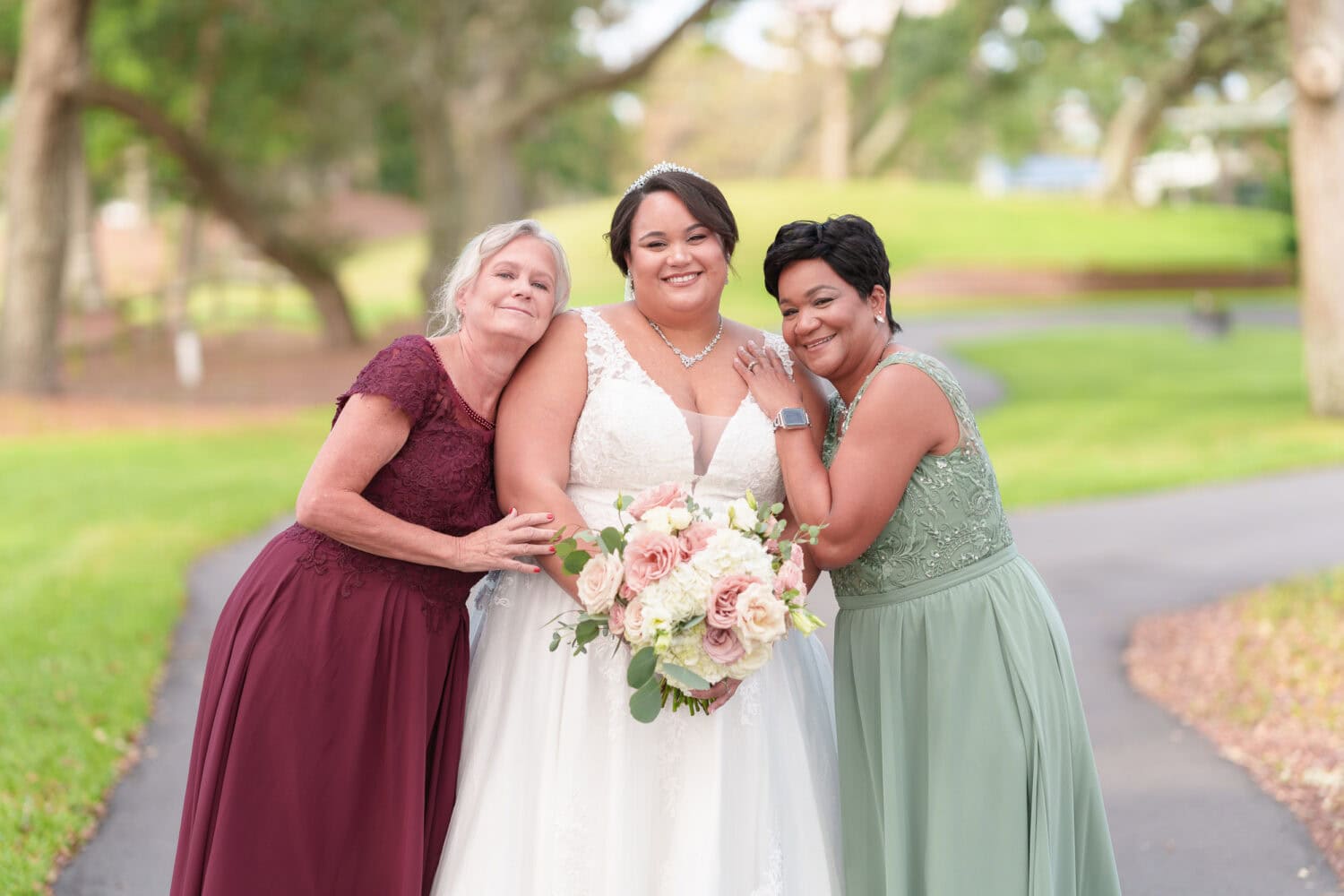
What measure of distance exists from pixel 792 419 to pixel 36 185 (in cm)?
1902

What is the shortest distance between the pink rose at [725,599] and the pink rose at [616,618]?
0.71 feet

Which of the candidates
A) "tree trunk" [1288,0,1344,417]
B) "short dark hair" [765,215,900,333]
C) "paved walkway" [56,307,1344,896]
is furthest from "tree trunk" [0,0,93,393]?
"short dark hair" [765,215,900,333]

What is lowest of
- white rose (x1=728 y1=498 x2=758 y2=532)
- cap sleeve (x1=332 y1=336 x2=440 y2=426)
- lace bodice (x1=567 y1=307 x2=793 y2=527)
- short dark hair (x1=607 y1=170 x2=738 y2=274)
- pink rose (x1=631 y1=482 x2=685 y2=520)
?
white rose (x1=728 y1=498 x2=758 y2=532)

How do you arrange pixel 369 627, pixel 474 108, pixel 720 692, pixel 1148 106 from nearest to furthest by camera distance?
pixel 720 692
pixel 369 627
pixel 474 108
pixel 1148 106

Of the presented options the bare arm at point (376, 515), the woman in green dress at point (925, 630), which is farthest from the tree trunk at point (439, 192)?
the woman in green dress at point (925, 630)

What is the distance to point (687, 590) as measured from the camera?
3271 mm

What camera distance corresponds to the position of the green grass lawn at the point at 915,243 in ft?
136

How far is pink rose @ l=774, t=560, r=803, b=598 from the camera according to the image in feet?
11.0

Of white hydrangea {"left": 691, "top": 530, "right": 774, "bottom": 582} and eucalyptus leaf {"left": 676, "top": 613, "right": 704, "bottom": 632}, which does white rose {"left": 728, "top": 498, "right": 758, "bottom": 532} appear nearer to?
white hydrangea {"left": 691, "top": 530, "right": 774, "bottom": 582}

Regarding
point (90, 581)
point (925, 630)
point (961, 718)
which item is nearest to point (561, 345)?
point (925, 630)

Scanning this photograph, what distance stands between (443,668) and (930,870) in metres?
1.46

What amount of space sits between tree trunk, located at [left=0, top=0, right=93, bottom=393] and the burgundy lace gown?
59.2 feet

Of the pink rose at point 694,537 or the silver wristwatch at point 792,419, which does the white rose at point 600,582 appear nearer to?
the pink rose at point 694,537

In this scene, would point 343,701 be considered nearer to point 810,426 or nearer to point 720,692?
point 720,692
